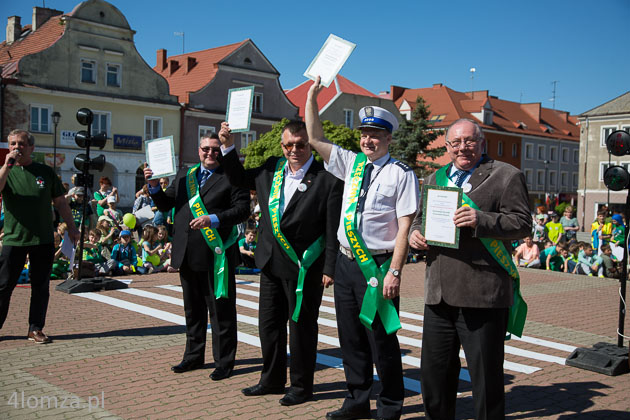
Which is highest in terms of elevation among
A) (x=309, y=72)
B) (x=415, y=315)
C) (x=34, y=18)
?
(x=34, y=18)

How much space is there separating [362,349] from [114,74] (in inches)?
1342

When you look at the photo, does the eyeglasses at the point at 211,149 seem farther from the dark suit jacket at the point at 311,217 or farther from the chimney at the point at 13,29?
the chimney at the point at 13,29

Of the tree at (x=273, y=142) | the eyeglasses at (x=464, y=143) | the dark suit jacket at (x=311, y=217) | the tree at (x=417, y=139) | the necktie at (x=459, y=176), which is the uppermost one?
the tree at (x=417, y=139)

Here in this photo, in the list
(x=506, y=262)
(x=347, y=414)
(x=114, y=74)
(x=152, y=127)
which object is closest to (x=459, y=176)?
(x=506, y=262)

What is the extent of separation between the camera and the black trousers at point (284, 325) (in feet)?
17.0

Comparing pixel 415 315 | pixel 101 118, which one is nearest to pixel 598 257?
pixel 415 315

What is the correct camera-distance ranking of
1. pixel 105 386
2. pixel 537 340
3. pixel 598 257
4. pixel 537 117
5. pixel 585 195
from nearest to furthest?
1. pixel 105 386
2. pixel 537 340
3. pixel 598 257
4. pixel 585 195
5. pixel 537 117

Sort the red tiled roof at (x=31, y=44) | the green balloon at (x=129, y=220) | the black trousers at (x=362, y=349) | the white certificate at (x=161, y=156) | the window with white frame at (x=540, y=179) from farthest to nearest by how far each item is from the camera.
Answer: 1. the window with white frame at (x=540, y=179)
2. the red tiled roof at (x=31, y=44)
3. the green balloon at (x=129, y=220)
4. the white certificate at (x=161, y=156)
5. the black trousers at (x=362, y=349)

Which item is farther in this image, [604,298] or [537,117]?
[537,117]

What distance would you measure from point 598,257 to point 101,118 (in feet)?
89.6

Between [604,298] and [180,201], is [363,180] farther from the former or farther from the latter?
[604,298]

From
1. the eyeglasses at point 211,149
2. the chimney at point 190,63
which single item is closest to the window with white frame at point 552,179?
the chimney at point 190,63

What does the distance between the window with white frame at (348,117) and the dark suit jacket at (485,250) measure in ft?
153

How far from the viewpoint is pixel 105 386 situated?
5.59 m
